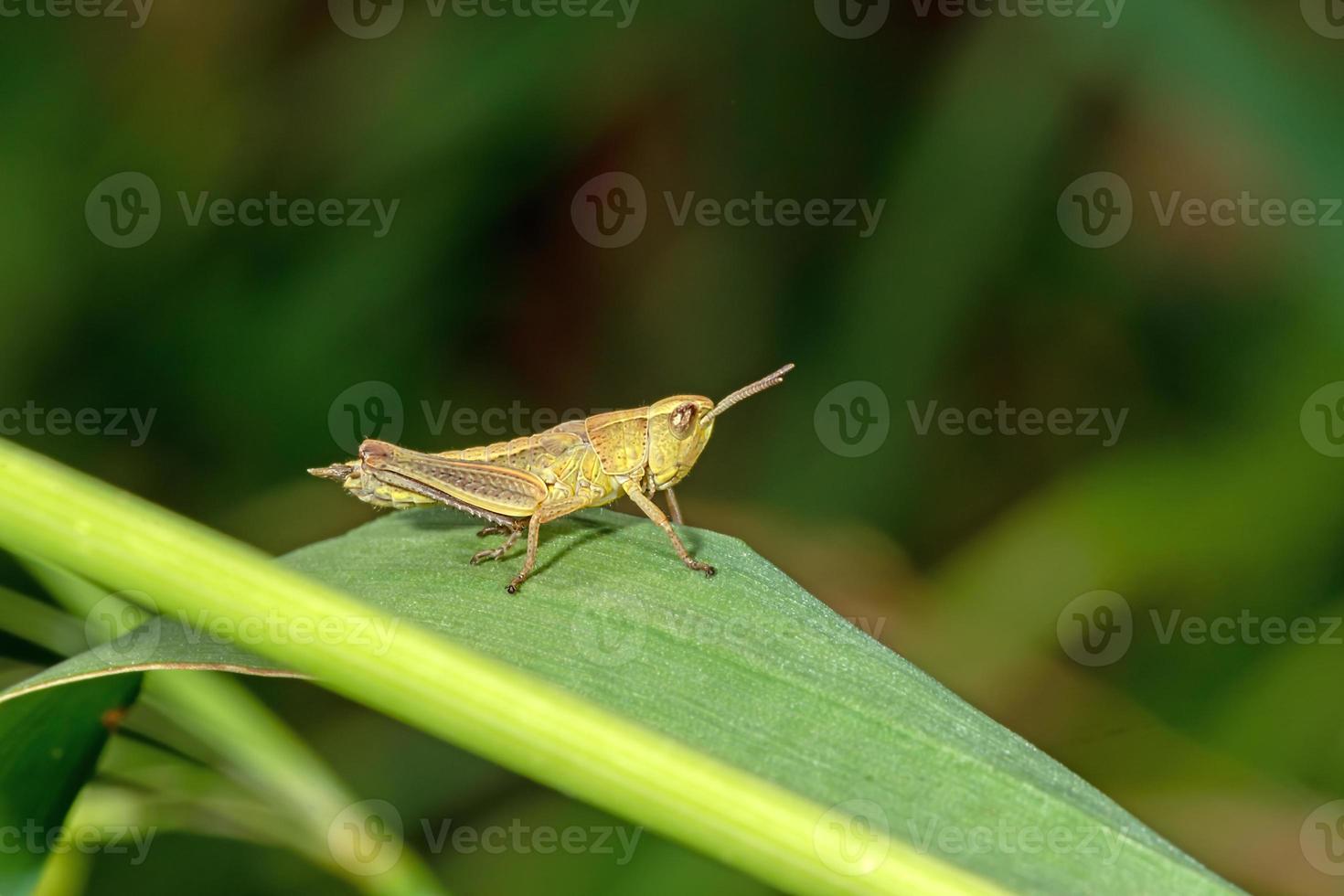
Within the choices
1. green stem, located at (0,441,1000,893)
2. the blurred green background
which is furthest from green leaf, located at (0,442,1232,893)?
the blurred green background

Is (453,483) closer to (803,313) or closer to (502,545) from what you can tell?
(502,545)

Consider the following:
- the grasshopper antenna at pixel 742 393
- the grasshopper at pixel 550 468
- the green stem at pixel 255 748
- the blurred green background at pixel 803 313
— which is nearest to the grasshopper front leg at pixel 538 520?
the grasshopper at pixel 550 468

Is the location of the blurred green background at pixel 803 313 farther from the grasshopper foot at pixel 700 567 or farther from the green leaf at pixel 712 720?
the green leaf at pixel 712 720

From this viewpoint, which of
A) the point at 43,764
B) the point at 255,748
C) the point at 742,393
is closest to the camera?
the point at 43,764

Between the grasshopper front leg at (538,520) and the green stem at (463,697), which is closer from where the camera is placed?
the green stem at (463,697)

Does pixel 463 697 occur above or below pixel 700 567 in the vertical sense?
below

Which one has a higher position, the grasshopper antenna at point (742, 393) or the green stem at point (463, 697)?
the grasshopper antenna at point (742, 393)

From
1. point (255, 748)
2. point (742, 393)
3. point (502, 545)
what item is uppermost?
point (742, 393)

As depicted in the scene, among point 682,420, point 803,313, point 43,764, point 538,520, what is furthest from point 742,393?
point 43,764

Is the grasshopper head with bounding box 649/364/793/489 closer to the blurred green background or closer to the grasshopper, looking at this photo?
the grasshopper
